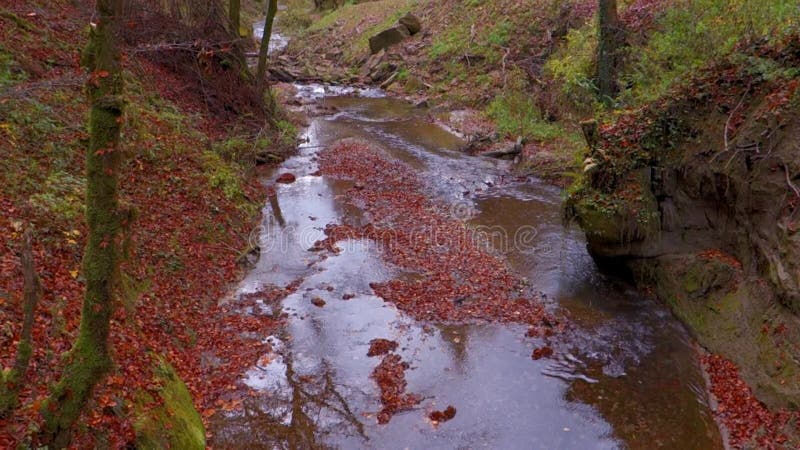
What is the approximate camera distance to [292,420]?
25.7 feet

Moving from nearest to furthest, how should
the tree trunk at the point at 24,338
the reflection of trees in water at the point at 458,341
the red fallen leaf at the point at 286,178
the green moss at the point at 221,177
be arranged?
the tree trunk at the point at 24,338 → the reflection of trees in water at the point at 458,341 → the green moss at the point at 221,177 → the red fallen leaf at the point at 286,178

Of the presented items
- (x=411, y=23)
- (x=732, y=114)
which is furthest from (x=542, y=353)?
(x=411, y=23)

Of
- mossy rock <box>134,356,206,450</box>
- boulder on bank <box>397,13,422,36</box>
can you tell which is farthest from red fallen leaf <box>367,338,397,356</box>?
boulder on bank <box>397,13,422,36</box>

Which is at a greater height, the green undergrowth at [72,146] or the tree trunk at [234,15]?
the tree trunk at [234,15]

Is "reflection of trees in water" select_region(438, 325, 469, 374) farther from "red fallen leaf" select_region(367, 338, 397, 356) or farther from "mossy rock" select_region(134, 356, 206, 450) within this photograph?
"mossy rock" select_region(134, 356, 206, 450)

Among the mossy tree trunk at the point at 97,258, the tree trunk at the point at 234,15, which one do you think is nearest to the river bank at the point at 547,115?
the mossy tree trunk at the point at 97,258

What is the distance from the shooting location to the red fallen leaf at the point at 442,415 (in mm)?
7852

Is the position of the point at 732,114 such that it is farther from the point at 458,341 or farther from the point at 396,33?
the point at 396,33

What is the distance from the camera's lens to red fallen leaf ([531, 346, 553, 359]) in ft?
30.2

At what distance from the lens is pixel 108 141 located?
4703 millimetres

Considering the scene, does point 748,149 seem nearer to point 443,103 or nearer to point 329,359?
point 329,359

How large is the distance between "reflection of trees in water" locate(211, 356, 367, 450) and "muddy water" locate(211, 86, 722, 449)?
0.06 feet

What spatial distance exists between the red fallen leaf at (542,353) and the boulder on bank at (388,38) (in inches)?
1064

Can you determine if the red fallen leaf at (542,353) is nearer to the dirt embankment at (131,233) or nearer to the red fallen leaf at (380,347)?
the red fallen leaf at (380,347)
